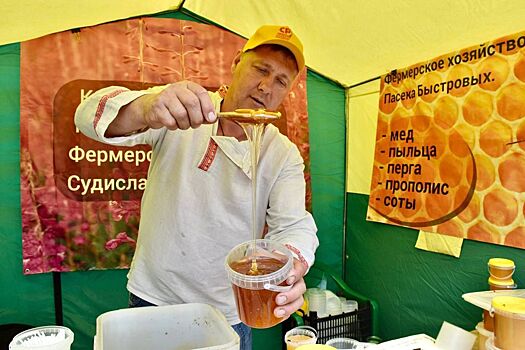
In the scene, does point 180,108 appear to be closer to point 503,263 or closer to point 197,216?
point 197,216

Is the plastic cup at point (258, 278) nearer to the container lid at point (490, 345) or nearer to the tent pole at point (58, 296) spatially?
the container lid at point (490, 345)

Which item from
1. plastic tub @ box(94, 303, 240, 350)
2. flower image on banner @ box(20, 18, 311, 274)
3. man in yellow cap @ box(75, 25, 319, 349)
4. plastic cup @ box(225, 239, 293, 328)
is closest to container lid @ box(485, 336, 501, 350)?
man in yellow cap @ box(75, 25, 319, 349)

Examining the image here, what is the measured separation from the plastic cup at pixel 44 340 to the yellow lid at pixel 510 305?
111 centimetres

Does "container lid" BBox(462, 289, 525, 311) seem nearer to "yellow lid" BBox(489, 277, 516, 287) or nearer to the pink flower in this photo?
"yellow lid" BBox(489, 277, 516, 287)

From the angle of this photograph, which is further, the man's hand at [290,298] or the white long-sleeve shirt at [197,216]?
the white long-sleeve shirt at [197,216]

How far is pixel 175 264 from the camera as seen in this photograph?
137 cm

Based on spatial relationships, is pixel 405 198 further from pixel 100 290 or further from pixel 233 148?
pixel 100 290

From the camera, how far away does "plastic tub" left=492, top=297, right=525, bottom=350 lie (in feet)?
3.66

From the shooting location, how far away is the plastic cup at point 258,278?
2.86 ft

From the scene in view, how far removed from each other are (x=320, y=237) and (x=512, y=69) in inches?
59.7

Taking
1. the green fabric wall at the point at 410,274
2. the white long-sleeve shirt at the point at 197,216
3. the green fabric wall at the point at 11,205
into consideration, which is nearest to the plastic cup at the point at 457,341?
the green fabric wall at the point at 410,274

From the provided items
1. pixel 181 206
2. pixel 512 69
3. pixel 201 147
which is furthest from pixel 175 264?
pixel 512 69

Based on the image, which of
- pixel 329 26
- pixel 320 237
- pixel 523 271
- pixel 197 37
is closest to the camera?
pixel 523 271

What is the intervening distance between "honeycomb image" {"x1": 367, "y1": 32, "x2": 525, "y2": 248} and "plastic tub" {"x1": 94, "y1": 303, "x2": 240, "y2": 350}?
4.21 ft
